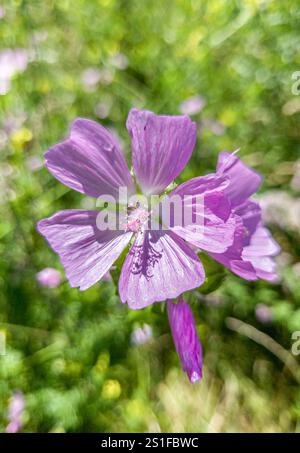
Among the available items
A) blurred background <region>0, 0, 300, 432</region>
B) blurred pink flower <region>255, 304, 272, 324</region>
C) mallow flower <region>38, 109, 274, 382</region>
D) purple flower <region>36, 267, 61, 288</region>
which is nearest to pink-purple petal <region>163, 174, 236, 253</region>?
mallow flower <region>38, 109, 274, 382</region>

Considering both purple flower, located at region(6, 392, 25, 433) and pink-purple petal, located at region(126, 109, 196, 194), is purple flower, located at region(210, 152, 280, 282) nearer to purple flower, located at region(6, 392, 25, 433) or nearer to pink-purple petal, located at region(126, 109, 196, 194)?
pink-purple petal, located at region(126, 109, 196, 194)

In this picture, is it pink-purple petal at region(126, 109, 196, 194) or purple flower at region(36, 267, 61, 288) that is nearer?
pink-purple petal at region(126, 109, 196, 194)

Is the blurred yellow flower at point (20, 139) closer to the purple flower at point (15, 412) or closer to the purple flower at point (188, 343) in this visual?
the purple flower at point (15, 412)

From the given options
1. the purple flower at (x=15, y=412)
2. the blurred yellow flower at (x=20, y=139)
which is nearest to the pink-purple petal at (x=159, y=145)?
the blurred yellow flower at (x=20, y=139)

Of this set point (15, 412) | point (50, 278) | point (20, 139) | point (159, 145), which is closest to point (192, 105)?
point (20, 139)

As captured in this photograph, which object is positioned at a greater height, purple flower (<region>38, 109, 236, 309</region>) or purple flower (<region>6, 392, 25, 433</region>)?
purple flower (<region>38, 109, 236, 309</region>)

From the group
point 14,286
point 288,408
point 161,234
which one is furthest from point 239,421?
point 161,234

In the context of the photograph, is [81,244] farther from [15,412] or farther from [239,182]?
[15,412]

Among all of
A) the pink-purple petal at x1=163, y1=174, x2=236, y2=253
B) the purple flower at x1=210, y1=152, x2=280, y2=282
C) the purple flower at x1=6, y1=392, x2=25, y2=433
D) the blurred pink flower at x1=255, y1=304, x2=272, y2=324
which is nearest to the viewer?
the pink-purple petal at x1=163, y1=174, x2=236, y2=253
